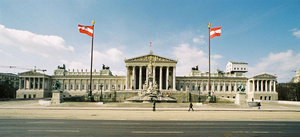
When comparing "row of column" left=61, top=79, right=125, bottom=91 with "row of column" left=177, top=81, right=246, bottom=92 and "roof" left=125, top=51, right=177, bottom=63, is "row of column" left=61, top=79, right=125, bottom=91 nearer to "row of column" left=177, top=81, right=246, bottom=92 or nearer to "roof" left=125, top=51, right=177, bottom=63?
"roof" left=125, top=51, right=177, bottom=63

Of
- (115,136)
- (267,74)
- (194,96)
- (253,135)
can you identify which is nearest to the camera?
(115,136)

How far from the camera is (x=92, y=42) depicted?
36906 millimetres

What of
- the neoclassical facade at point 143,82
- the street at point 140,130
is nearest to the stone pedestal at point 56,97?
the street at point 140,130

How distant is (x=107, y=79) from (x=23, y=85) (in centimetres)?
4334

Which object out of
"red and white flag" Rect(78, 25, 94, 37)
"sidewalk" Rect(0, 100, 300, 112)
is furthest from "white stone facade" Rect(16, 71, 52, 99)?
"red and white flag" Rect(78, 25, 94, 37)

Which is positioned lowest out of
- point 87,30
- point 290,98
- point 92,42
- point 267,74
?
point 290,98

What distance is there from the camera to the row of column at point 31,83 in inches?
3346

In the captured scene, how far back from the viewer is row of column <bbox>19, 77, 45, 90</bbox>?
85.0 m

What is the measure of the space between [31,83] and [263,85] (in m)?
121

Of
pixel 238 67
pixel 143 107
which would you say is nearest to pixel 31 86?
pixel 143 107

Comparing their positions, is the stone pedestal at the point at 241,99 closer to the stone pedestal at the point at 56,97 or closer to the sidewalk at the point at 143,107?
the sidewalk at the point at 143,107

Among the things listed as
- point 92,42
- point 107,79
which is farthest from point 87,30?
point 107,79

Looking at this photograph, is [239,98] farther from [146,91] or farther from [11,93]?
[11,93]

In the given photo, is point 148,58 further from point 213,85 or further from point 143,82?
point 213,85
